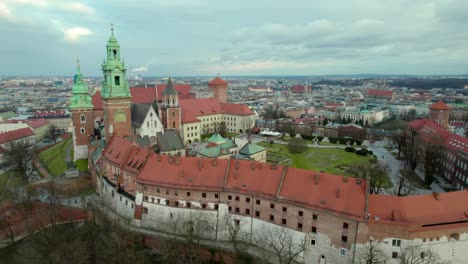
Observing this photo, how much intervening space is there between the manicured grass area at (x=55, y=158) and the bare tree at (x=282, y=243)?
43915mm

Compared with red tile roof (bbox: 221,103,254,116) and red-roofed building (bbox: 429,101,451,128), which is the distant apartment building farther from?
red tile roof (bbox: 221,103,254,116)

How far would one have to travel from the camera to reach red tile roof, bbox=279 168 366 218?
35.3 meters

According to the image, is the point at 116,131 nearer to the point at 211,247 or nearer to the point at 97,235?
the point at 97,235

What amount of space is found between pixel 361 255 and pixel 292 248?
751 cm

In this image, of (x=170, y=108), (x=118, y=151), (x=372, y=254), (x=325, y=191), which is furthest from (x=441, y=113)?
(x=118, y=151)

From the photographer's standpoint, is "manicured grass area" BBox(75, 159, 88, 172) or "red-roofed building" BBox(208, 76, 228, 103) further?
"red-roofed building" BBox(208, 76, 228, 103)

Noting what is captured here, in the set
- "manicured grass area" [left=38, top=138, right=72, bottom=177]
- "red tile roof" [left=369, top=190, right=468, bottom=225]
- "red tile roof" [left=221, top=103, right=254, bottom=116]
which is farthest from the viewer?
"red tile roof" [left=221, top=103, right=254, bottom=116]

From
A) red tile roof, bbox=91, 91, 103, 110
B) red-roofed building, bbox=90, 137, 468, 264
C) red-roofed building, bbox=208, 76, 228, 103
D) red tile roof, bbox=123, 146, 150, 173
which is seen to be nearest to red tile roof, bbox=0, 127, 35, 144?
red tile roof, bbox=91, 91, 103, 110

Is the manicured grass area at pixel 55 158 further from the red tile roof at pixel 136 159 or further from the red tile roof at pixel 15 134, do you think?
the red tile roof at pixel 15 134

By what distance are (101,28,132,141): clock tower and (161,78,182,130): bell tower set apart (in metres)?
16.1

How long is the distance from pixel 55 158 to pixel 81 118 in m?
12.8

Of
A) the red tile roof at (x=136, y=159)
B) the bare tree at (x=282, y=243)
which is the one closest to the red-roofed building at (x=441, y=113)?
the bare tree at (x=282, y=243)

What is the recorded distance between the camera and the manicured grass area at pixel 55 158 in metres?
66.7

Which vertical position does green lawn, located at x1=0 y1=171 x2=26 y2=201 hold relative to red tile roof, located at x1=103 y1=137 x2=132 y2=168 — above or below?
below
